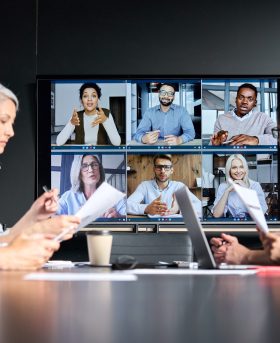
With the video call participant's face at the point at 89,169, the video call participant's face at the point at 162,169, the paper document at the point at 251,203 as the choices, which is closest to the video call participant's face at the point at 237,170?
the video call participant's face at the point at 162,169

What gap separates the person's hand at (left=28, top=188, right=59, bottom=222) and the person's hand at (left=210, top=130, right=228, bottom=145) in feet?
9.58

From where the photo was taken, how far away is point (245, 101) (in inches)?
229

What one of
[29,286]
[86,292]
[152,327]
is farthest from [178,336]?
[29,286]

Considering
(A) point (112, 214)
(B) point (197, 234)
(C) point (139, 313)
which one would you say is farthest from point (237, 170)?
(C) point (139, 313)

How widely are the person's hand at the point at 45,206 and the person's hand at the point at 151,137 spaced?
9.25 feet

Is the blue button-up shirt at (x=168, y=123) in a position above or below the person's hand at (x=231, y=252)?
above

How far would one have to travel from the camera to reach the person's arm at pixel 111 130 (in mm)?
5805

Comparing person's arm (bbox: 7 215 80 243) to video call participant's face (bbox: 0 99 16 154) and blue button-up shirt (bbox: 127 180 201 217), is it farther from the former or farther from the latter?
blue button-up shirt (bbox: 127 180 201 217)

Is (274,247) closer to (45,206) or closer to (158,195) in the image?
(45,206)

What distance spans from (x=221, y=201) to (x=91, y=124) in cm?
113

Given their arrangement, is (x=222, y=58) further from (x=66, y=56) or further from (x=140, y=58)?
(x=66, y=56)

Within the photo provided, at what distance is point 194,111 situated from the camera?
228 inches

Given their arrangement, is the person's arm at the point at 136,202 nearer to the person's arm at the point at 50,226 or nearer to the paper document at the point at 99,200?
the person's arm at the point at 50,226

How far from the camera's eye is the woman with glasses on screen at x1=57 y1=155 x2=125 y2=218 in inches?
227
